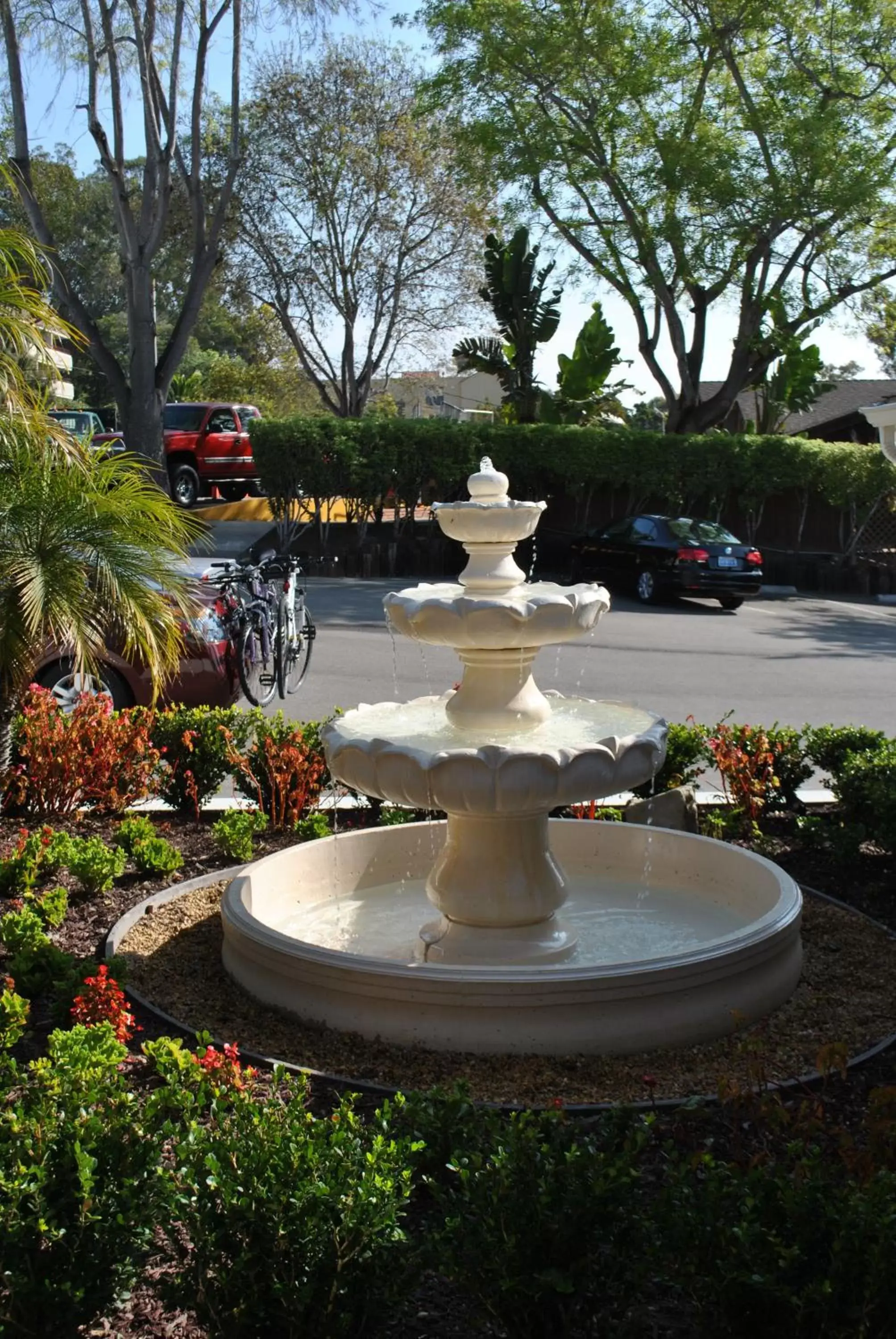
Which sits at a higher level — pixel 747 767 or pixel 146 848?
pixel 747 767

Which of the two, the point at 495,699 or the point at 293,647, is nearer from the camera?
the point at 495,699

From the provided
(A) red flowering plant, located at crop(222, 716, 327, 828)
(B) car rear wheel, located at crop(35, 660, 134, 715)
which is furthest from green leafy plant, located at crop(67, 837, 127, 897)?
(B) car rear wheel, located at crop(35, 660, 134, 715)

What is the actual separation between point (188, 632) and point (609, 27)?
71.6 feet

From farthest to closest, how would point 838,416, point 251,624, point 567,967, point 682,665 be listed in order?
point 838,416 → point 682,665 → point 251,624 → point 567,967

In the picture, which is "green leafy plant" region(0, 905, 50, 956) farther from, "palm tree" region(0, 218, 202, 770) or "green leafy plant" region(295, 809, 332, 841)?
"green leafy plant" region(295, 809, 332, 841)

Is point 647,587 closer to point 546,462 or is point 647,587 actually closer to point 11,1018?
point 546,462

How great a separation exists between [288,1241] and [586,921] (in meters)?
3.70

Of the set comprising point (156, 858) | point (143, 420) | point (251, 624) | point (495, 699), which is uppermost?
point (143, 420)

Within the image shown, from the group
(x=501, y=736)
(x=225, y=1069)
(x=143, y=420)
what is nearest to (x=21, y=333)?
(x=501, y=736)

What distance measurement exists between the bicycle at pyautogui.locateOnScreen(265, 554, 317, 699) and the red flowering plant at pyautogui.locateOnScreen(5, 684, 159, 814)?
15.9 ft

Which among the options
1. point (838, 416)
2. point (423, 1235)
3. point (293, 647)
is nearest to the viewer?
point (423, 1235)

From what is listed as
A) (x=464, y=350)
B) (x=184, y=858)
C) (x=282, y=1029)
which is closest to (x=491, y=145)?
(x=464, y=350)

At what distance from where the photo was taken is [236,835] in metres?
7.08

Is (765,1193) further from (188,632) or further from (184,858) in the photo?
(188,632)
